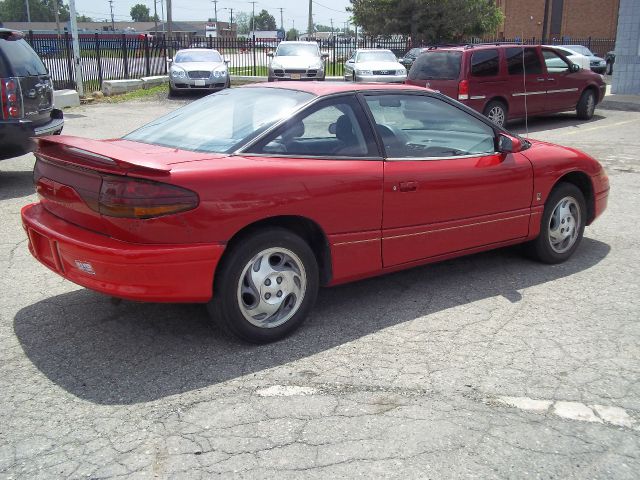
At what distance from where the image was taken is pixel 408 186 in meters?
4.51

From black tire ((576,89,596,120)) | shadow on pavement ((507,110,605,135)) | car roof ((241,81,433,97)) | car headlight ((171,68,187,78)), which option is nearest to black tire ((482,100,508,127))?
shadow on pavement ((507,110,605,135))

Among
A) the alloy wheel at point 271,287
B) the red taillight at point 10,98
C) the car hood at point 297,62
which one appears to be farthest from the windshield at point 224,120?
the car hood at point 297,62

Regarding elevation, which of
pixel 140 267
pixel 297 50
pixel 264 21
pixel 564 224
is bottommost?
pixel 564 224

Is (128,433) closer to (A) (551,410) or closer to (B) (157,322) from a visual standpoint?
(B) (157,322)

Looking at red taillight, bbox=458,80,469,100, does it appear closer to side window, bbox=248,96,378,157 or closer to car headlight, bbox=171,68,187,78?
side window, bbox=248,96,378,157

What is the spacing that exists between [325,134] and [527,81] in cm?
1045

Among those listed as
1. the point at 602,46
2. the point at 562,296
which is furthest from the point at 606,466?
the point at 602,46

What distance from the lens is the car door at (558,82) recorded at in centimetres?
1415

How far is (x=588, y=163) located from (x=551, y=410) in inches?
117

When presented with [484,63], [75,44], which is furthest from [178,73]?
[484,63]

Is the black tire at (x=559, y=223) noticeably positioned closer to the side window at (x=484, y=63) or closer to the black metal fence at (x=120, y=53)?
the side window at (x=484, y=63)

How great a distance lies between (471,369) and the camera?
12.4 feet

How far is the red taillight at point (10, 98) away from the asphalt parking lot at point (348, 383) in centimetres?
317

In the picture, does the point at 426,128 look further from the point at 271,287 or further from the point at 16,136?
the point at 16,136
